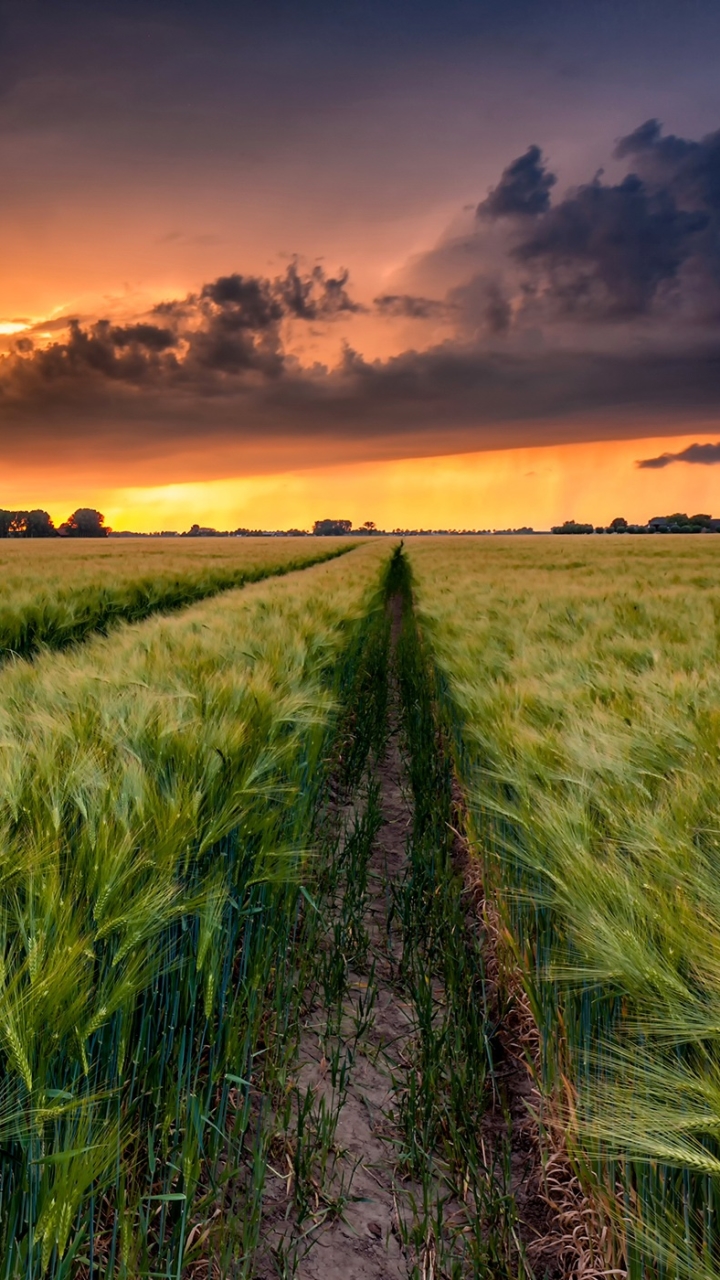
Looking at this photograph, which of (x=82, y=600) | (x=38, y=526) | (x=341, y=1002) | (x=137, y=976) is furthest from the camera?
(x=38, y=526)

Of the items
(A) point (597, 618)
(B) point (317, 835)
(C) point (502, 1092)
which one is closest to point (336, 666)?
(B) point (317, 835)

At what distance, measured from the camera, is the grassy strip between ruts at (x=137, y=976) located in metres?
1.00

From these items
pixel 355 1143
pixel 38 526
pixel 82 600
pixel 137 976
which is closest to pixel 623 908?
pixel 137 976

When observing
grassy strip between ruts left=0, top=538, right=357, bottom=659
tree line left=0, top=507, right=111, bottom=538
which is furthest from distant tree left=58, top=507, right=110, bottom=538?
grassy strip between ruts left=0, top=538, right=357, bottom=659

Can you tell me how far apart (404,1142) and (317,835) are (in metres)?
1.56

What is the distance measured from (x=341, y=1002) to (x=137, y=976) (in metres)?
0.98

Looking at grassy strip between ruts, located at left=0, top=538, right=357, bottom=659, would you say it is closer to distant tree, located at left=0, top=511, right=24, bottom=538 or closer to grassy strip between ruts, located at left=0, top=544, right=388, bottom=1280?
grassy strip between ruts, located at left=0, top=544, right=388, bottom=1280

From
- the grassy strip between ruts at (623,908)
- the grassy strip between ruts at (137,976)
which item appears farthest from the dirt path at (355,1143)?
the grassy strip between ruts at (623,908)

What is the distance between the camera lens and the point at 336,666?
4.87m

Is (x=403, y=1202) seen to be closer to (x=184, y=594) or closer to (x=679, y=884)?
(x=679, y=884)

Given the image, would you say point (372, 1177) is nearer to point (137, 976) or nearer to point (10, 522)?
point (137, 976)

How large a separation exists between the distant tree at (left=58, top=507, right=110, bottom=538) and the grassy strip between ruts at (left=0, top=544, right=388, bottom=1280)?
107m

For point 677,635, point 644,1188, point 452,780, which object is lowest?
point 452,780

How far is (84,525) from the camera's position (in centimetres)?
10169
